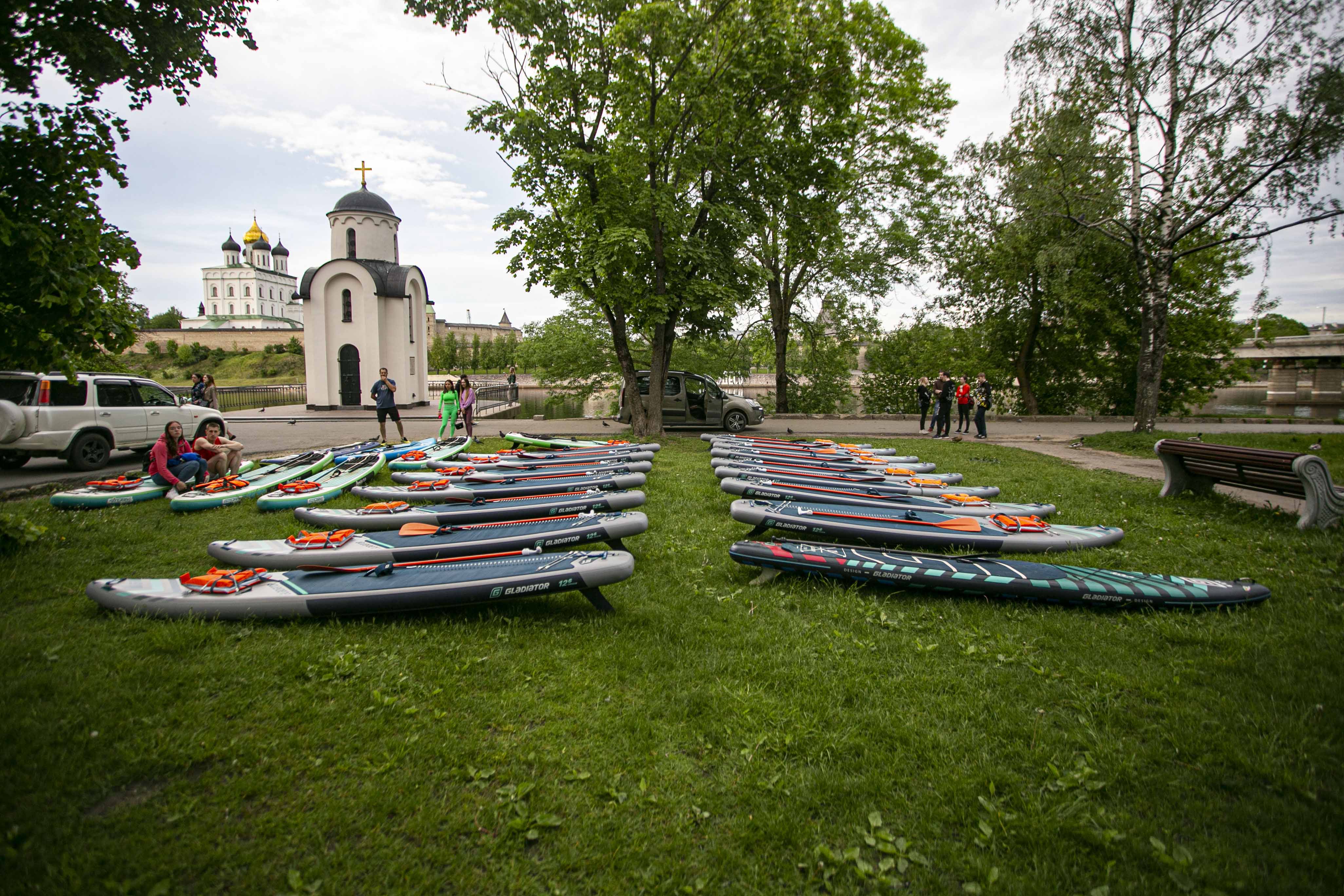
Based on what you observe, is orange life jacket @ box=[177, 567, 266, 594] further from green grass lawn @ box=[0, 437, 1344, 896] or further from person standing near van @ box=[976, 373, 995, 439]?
person standing near van @ box=[976, 373, 995, 439]

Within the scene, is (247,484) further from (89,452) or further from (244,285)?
(244,285)

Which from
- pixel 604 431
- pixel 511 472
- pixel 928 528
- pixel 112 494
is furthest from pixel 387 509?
pixel 604 431

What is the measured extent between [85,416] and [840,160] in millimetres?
20195

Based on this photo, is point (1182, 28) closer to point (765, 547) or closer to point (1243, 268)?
point (1243, 268)

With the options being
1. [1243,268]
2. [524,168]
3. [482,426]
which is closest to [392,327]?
[482,426]

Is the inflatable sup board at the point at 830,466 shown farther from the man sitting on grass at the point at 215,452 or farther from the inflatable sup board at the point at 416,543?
the man sitting on grass at the point at 215,452

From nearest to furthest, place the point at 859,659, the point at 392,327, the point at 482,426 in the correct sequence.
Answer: the point at 859,659 < the point at 482,426 < the point at 392,327

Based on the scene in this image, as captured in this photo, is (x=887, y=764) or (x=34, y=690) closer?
(x=887, y=764)

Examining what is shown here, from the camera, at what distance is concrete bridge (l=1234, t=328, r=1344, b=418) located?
1086 inches

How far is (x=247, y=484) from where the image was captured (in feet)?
27.2

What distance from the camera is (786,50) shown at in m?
13.1

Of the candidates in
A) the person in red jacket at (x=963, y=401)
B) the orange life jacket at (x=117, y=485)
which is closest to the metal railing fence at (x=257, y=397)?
the orange life jacket at (x=117, y=485)

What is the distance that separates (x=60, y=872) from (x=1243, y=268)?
95.5ft

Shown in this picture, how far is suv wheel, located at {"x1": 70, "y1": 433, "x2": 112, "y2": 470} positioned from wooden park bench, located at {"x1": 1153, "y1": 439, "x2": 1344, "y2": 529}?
55.5 feet
